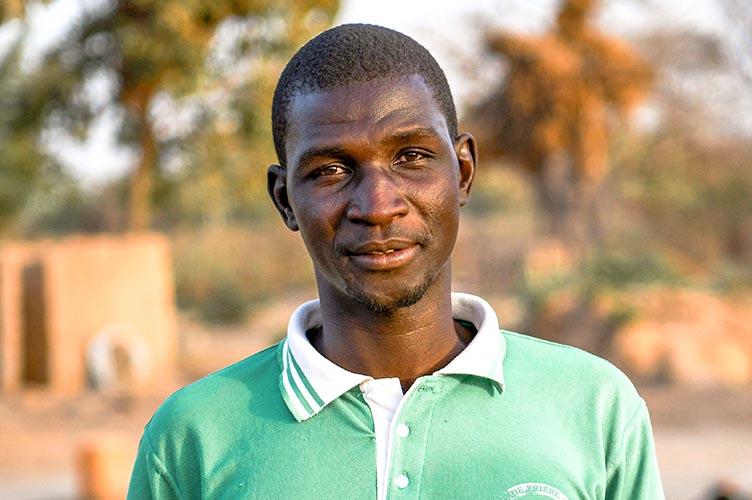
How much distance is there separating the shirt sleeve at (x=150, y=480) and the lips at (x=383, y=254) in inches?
16.7

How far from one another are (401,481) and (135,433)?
9.08 metres

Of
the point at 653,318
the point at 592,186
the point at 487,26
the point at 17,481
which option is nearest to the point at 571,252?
the point at 592,186

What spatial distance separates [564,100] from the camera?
18828mm

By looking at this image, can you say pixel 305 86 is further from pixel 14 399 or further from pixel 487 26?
pixel 487 26

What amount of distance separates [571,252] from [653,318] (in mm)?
7497

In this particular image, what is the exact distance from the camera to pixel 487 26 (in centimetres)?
2119

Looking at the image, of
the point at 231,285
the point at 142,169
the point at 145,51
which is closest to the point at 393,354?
the point at 145,51

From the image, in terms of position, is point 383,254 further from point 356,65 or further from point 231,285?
point 231,285

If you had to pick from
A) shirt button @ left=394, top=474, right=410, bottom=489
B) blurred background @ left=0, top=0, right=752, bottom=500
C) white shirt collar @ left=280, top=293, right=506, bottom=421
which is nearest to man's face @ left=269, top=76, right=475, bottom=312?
white shirt collar @ left=280, top=293, right=506, bottom=421

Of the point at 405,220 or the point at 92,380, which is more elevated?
the point at 405,220

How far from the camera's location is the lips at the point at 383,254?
1.60 metres

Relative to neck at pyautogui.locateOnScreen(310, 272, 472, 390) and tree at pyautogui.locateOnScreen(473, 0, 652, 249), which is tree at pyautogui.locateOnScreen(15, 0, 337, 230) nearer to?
tree at pyautogui.locateOnScreen(473, 0, 652, 249)

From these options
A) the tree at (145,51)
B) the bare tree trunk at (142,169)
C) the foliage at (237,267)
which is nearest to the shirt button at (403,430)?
the tree at (145,51)

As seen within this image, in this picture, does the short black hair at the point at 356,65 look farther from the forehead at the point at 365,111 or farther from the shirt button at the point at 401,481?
the shirt button at the point at 401,481
